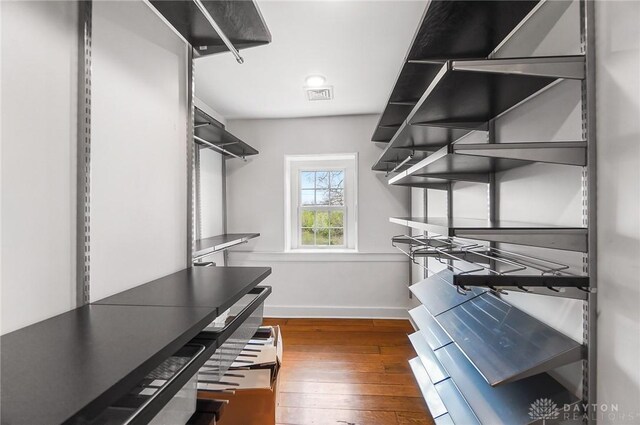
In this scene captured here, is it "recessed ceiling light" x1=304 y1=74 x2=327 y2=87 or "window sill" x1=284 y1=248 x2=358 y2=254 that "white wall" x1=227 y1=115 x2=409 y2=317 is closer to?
"window sill" x1=284 y1=248 x2=358 y2=254

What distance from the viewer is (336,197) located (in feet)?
11.8

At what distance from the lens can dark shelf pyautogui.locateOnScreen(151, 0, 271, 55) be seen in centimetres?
110

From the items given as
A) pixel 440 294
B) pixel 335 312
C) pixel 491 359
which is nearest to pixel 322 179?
pixel 335 312

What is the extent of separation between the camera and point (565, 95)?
105 cm

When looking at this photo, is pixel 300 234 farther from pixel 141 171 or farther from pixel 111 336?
pixel 111 336

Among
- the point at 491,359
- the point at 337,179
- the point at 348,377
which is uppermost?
the point at 337,179

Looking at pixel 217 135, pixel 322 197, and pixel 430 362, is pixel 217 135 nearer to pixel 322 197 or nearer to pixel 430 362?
pixel 322 197

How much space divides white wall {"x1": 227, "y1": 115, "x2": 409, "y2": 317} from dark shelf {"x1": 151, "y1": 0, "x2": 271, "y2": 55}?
2.00 m

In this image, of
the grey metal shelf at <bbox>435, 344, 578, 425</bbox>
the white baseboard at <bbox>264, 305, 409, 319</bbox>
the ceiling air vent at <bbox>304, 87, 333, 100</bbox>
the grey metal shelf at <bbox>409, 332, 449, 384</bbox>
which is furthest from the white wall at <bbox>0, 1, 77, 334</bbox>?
the white baseboard at <bbox>264, 305, 409, 319</bbox>

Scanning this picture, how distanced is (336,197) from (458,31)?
7.89ft

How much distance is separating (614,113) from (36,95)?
1.55 meters

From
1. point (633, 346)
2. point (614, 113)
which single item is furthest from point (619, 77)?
point (633, 346)

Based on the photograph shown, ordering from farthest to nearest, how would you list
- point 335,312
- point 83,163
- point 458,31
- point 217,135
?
point 335,312 → point 217,135 → point 458,31 → point 83,163

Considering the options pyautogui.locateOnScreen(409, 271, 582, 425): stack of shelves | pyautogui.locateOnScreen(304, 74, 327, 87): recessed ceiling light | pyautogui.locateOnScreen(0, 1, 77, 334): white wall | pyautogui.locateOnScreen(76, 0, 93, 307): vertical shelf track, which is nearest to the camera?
pyautogui.locateOnScreen(0, 1, 77, 334): white wall
